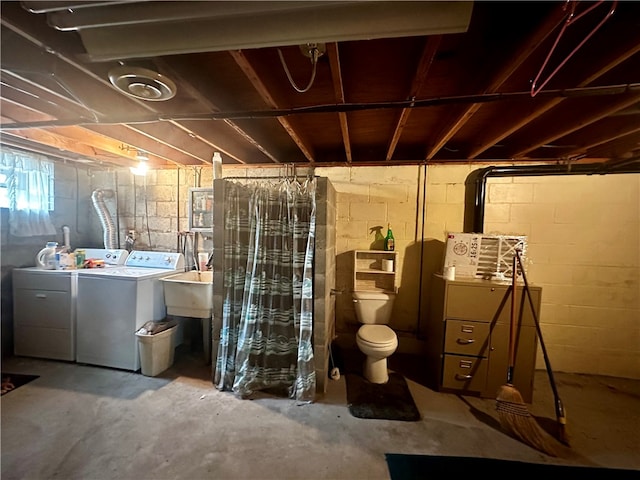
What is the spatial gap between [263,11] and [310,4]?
0.18 metres

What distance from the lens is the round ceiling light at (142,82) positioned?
51.9 inches

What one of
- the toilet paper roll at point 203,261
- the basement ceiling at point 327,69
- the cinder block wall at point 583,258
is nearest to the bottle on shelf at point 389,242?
the basement ceiling at point 327,69

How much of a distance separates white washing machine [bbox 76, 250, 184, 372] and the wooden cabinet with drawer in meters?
2.88

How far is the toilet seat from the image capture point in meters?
2.33

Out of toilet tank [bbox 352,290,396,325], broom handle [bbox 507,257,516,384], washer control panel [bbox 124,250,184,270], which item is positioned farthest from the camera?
washer control panel [bbox 124,250,184,270]

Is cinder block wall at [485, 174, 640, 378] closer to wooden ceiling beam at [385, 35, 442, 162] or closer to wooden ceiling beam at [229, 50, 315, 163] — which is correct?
wooden ceiling beam at [385, 35, 442, 162]

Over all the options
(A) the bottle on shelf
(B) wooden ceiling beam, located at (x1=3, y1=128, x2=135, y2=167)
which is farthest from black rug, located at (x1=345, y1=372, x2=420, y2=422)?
(B) wooden ceiling beam, located at (x1=3, y1=128, x2=135, y2=167)

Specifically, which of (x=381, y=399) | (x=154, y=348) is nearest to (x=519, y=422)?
(x=381, y=399)

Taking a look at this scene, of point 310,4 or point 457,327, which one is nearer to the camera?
point 310,4

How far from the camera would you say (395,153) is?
2.97 m

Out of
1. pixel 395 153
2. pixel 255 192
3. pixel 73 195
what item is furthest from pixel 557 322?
pixel 73 195

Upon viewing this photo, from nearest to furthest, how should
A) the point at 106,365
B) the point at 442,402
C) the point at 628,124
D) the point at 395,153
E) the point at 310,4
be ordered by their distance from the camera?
1. the point at 310,4
2. the point at 628,124
3. the point at 442,402
4. the point at 106,365
5. the point at 395,153

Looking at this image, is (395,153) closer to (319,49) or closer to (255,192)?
(255,192)

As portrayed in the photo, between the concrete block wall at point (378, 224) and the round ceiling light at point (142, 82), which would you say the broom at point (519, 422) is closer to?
the concrete block wall at point (378, 224)
